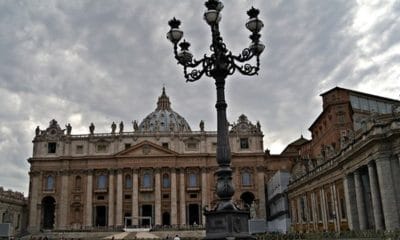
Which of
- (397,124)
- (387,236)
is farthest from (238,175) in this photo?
(387,236)

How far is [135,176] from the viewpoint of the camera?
232 ft

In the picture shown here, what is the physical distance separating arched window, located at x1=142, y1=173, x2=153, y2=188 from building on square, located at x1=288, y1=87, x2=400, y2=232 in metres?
24.8

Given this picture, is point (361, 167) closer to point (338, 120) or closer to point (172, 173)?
point (338, 120)

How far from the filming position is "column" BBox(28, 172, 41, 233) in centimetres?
6986

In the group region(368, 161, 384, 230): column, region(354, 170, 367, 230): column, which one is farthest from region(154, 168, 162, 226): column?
region(368, 161, 384, 230): column

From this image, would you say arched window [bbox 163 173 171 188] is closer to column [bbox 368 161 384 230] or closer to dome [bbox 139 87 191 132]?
dome [bbox 139 87 191 132]

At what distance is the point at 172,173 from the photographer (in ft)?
233

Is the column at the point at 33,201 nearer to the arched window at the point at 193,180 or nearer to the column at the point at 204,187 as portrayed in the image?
the arched window at the point at 193,180

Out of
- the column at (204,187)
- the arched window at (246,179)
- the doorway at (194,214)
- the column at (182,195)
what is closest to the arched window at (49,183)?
the column at (182,195)

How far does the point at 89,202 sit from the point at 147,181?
10040 mm

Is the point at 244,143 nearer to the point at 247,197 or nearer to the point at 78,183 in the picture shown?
the point at 247,197

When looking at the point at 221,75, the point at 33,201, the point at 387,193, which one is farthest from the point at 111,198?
the point at 221,75

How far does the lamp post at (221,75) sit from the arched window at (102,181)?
6149cm

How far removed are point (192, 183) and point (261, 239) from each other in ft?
149
